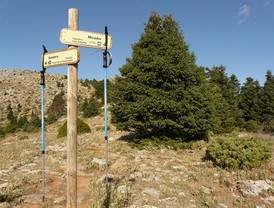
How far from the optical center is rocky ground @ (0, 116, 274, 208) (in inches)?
308

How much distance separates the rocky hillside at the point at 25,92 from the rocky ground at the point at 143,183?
43443 mm

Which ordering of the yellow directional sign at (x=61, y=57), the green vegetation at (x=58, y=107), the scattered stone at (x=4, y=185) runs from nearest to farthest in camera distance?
the yellow directional sign at (x=61, y=57) < the scattered stone at (x=4, y=185) < the green vegetation at (x=58, y=107)

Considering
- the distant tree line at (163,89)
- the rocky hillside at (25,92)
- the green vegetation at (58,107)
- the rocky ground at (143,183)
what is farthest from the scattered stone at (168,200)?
the rocky hillside at (25,92)

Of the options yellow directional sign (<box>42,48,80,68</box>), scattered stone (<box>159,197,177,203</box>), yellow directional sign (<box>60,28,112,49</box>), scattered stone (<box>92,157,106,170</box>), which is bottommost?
scattered stone (<box>159,197,177,203</box>)

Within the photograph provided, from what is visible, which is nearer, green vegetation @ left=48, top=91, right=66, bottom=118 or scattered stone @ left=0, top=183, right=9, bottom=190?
scattered stone @ left=0, top=183, right=9, bottom=190

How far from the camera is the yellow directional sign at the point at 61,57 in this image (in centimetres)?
553

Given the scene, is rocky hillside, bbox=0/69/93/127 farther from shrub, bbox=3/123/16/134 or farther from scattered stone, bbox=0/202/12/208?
scattered stone, bbox=0/202/12/208

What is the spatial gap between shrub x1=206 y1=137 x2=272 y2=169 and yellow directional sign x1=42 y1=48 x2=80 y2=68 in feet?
23.7

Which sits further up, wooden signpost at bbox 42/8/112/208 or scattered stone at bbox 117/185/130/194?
wooden signpost at bbox 42/8/112/208

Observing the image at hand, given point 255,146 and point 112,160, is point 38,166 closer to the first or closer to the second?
point 112,160

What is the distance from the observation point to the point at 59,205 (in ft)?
25.2

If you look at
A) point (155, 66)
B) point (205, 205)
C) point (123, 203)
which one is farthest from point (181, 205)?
point (155, 66)

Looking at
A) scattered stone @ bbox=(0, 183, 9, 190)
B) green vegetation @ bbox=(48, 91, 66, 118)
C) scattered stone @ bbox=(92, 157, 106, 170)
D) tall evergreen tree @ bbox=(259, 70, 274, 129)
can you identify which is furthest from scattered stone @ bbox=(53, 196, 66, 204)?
green vegetation @ bbox=(48, 91, 66, 118)

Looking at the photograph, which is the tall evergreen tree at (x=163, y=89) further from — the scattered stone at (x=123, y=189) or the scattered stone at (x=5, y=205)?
the scattered stone at (x=5, y=205)
